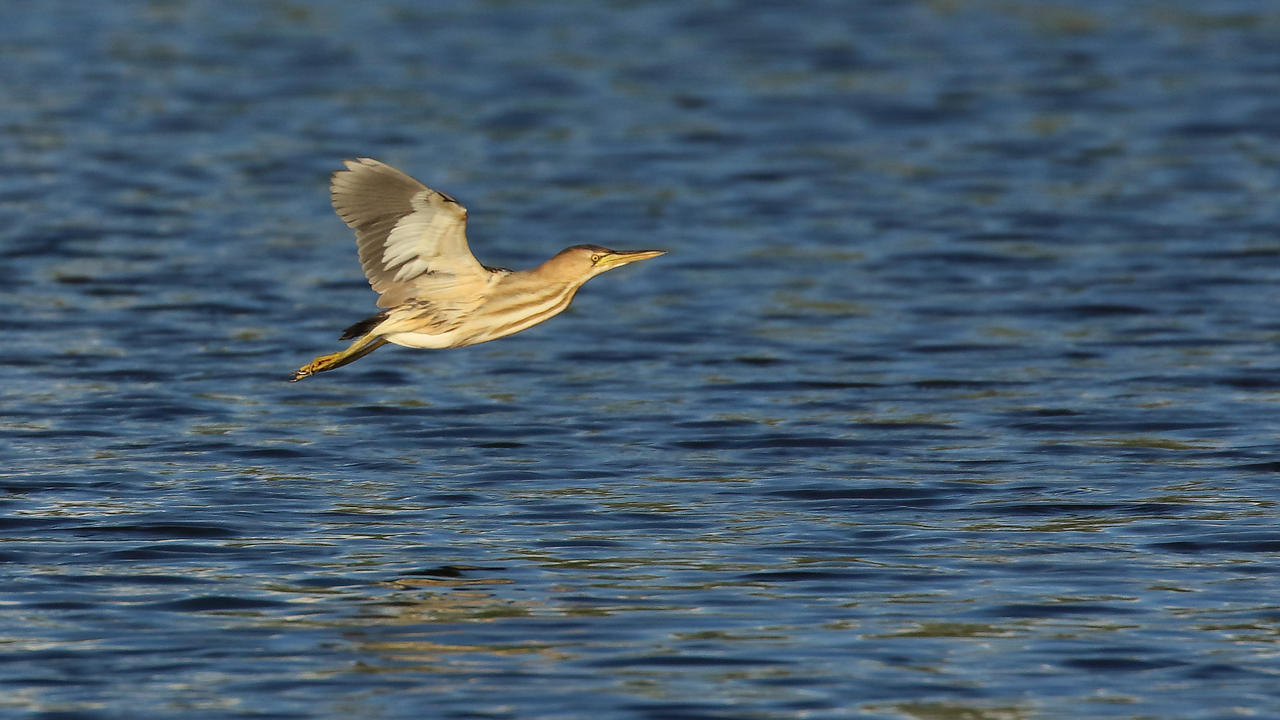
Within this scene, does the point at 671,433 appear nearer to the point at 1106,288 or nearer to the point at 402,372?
the point at 402,372

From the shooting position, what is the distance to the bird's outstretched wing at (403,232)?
10.5m

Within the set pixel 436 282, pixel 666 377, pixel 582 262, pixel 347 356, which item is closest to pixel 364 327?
pixel 347 356

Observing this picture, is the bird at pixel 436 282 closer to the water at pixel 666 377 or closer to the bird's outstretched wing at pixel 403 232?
the bird's outstretched wing at pixel 403 232

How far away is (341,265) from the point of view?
18.8m

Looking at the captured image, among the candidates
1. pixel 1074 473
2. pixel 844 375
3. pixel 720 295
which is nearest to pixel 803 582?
→ pixel 1074 473

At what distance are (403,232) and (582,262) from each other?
0.92 m

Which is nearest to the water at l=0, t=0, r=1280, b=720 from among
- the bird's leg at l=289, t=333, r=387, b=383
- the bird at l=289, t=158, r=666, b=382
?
the bird's leg at l=289, t=333, r=387, b=383

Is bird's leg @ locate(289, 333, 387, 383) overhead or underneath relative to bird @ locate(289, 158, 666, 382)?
underneath

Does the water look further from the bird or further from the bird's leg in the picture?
the bird

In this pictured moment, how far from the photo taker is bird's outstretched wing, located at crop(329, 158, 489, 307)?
10461mm

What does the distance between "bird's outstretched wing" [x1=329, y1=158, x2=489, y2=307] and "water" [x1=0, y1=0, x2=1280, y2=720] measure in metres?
1.29

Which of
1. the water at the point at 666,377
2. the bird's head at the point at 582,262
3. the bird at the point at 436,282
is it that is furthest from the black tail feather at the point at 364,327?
the water at the point at 666,377

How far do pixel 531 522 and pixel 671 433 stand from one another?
2433 mm

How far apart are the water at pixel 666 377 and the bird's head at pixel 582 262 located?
1338 mm
